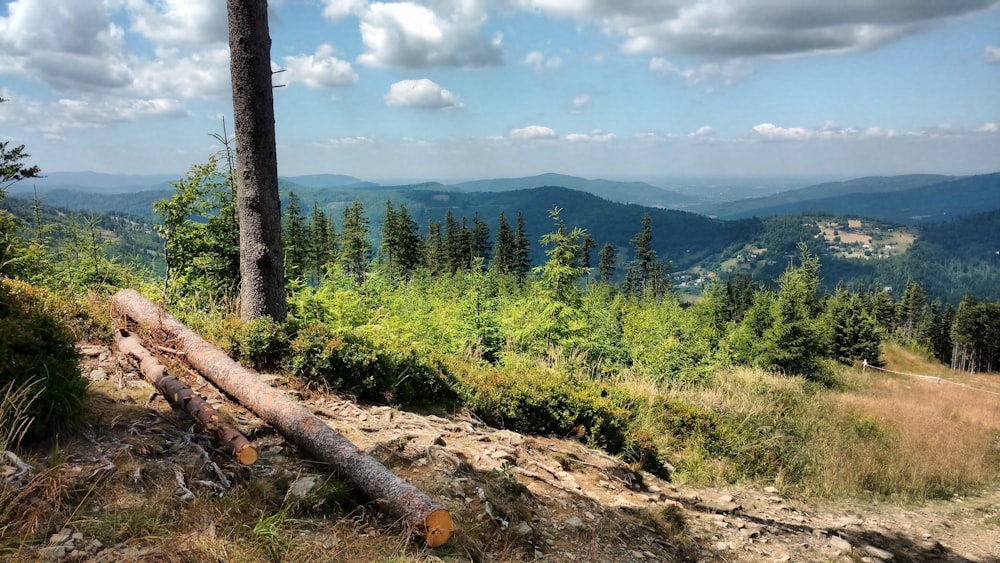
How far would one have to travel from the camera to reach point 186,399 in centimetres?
428

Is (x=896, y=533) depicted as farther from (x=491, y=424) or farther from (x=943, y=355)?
(x=943, y=355)

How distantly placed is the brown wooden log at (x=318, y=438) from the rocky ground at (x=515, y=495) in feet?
0.53

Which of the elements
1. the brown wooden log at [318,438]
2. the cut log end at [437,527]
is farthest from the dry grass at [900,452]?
the brown wooden log at [318,438]

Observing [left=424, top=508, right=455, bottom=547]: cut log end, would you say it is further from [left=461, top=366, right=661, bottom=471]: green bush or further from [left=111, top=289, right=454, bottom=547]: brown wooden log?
[left=461, top=366, right=661, bottom=471]: green bush

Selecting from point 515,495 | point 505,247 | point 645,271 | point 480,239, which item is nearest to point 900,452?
point 515,495

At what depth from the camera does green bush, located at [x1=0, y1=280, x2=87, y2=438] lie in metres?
3.35

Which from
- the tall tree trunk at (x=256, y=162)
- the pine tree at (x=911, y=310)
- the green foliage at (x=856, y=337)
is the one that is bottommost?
the pine tree at (x=911, y=310)

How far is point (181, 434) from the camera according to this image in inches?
158

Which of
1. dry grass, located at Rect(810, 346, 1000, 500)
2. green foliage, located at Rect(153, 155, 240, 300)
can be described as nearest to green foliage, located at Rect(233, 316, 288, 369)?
green foliage, located at Rect(153, 155, 240, 300)

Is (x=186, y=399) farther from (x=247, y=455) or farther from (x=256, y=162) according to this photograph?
(x=256, y=162)

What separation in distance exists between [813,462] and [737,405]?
2.04 meters

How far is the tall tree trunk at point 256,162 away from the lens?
5887 millimetres

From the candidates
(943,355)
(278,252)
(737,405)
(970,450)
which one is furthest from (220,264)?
(943,355)

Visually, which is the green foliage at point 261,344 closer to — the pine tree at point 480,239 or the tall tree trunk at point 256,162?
the tall tree trunk at point 256,162
